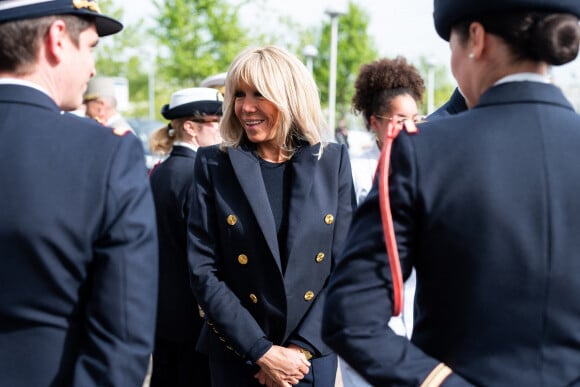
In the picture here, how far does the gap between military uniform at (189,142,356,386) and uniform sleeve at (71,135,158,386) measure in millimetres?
937

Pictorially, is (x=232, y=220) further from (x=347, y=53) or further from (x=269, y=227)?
(x=347, y=53)

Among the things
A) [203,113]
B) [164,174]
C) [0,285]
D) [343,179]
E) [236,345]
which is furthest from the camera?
[203,113]

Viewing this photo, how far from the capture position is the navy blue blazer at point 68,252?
182cm

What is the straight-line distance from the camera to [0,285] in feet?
6.00

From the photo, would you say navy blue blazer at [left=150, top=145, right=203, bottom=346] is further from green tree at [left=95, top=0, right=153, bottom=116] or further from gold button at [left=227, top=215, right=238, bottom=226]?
green tree at [left=95, top=0, right=153, bottom=116]

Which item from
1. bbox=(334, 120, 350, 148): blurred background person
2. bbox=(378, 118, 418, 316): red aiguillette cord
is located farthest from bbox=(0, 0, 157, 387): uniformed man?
bbox=(334, 120, 350, 148): blurred background person

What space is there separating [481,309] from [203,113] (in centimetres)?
302

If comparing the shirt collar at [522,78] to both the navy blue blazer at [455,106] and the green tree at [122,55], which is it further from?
the green tree at [122,55]

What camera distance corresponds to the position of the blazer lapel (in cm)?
290

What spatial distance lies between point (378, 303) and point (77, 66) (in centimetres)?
105

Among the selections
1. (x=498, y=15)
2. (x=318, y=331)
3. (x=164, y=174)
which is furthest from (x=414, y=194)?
(x=164, y=174)

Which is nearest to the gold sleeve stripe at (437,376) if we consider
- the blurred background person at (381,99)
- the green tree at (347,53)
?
the blurred background person at (381,99)

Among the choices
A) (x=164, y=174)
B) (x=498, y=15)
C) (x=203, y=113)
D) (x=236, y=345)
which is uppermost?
(x=498, y=15)

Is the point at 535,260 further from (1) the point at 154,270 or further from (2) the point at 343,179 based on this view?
(2) the point at 343,179
